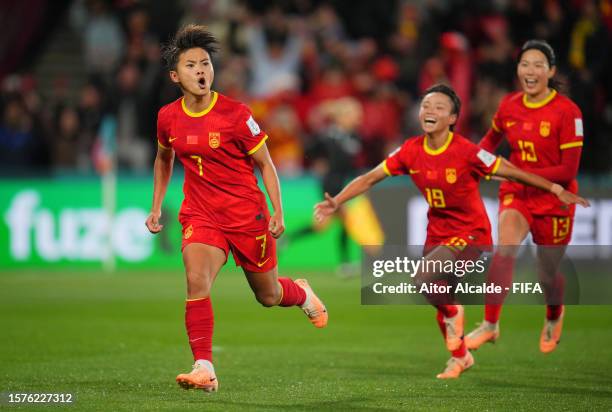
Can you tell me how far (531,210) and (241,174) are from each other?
2923 mm

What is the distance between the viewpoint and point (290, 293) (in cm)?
860

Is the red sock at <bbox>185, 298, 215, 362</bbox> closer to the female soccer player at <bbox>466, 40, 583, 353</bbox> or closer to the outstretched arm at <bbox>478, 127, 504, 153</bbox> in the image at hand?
the female soccer player at <bbox>466, 40, 583, 353</bbox>

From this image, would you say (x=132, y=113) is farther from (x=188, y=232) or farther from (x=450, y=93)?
(x=188, y=232)

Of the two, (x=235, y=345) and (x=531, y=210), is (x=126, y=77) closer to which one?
(x=235, y=345)

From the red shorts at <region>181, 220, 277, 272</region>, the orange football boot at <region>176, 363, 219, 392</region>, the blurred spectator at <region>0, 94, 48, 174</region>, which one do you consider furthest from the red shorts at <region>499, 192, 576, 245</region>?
the blurred spectator at <region>0, 94, 48, 174</region>

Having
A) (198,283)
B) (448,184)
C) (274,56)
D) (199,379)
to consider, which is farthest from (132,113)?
(199,379)

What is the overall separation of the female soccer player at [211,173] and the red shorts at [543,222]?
2.60 meters

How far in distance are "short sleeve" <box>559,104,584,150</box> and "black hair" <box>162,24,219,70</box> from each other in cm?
308

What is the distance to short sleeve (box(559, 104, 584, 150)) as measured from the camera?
30.9 feet

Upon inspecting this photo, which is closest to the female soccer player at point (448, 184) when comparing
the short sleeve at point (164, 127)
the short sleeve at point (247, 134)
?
the short sleeve at point (247, 134)

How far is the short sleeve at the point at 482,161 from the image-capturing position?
8.70 m

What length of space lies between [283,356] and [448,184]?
2.35 m

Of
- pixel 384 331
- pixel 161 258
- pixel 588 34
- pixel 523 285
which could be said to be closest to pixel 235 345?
pixel 384 331

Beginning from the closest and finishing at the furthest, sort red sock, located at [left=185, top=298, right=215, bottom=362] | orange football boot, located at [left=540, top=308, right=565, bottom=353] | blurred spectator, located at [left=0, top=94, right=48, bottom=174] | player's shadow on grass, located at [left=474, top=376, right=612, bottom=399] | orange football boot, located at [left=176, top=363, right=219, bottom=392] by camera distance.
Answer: orange football boot, located at [left=176, top=363, right=219, bottom=392], red sock, located at [left=185, top=298, right=215, bottom=362], player's shadow on grass, located at [left=474, top=376, right=612, bottom=399], orange football boot, located at [left=540, top=308, right=565, bottom=353], blurred spectator, located at [left=0, top=94, right=48, bottom=174]
